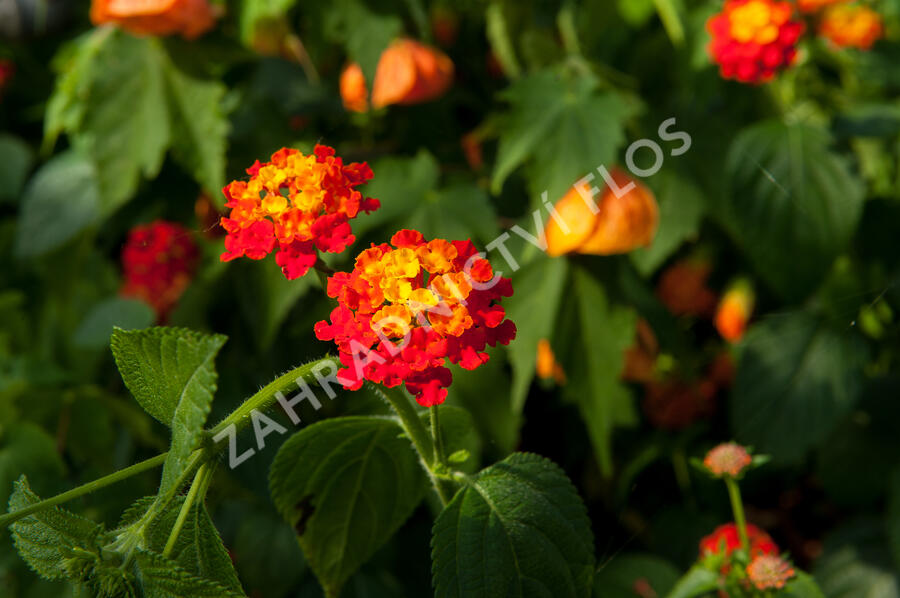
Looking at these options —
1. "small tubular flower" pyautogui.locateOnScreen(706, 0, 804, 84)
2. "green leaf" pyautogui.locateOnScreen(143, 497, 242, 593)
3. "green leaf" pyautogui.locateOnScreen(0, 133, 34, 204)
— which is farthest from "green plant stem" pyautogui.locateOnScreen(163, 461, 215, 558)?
"green leaf" pyautogui.locateOnScreen(0, 133, 34, 204)

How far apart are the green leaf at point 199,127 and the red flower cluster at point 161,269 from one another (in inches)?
2.4

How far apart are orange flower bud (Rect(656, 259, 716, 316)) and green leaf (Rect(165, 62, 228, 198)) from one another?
418 mm

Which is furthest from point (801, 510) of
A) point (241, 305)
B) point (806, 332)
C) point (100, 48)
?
point (100, 48)

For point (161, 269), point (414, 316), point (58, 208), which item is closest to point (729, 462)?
point (414, 316)

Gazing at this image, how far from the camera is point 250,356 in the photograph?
68 cm

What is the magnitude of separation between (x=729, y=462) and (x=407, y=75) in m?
0.42

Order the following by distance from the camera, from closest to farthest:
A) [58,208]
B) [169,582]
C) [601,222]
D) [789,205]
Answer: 1. [169,582]
2. [601,222]
3. [789,205]
4. [58,208]

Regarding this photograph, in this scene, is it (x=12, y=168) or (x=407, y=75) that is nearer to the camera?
(x=407, y=75)

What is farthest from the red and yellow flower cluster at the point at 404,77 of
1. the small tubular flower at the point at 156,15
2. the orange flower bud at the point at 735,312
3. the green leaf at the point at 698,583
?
the green leaf at the point at 698,583

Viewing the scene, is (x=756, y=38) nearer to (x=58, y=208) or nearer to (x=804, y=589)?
(x=804, y=589)

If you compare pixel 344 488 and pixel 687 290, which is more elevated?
pixel 344 488

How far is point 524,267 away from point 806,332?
0.27 meters

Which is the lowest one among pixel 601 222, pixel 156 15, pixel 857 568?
pixel 857 568

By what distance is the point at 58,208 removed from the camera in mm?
744
